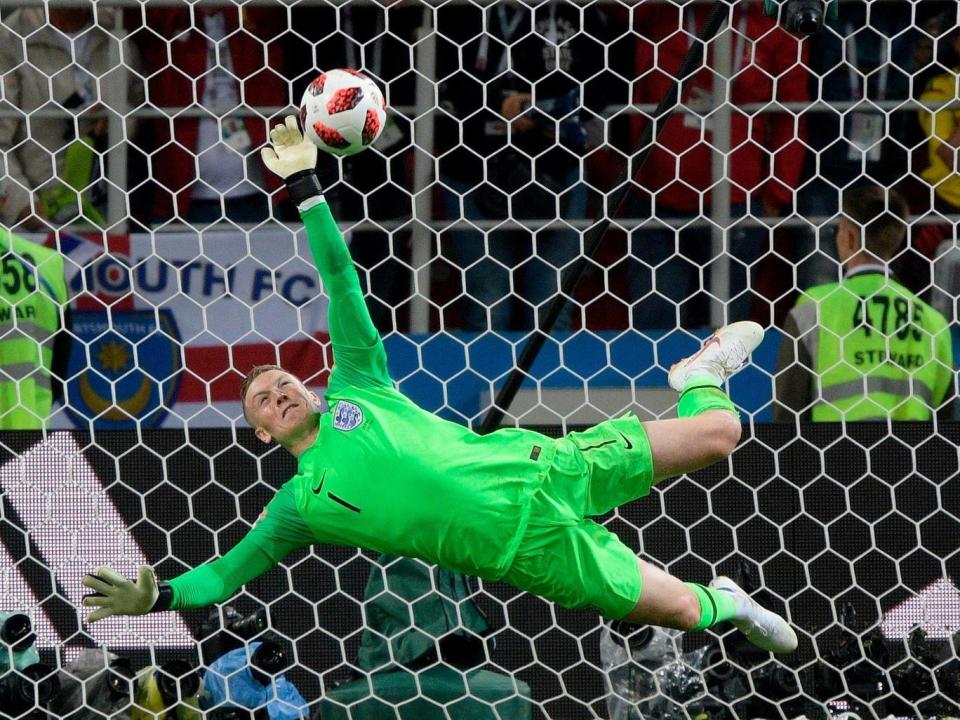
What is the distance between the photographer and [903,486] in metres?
4.78

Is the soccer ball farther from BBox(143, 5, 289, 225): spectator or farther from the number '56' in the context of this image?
BBox(143, 5, 289, 225): spectator

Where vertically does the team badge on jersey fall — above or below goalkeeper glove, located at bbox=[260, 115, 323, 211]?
below

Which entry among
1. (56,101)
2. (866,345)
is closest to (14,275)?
(56,101)

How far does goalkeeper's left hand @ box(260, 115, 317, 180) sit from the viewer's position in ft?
13.5

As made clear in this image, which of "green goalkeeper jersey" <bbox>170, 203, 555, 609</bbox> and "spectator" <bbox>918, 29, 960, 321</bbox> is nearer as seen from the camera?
"green goalkeeper jersey" <bbox>170, 203, 555, 609</bbox>

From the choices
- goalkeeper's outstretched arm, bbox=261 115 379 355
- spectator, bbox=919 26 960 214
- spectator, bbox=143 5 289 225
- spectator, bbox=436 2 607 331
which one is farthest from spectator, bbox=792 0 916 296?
goalkeeper's outstretched arm, bbox=261 115 379 355

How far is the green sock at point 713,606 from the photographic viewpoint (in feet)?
13.6

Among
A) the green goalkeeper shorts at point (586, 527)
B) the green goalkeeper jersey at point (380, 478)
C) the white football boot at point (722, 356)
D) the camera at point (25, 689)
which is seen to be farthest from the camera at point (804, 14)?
the camera at point (25, 689)

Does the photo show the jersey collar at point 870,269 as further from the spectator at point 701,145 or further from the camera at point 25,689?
the camera at point 25,689

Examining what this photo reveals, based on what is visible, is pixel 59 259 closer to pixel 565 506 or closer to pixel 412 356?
pixel 412 356

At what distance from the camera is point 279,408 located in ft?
13.8

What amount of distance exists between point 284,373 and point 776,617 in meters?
1.43

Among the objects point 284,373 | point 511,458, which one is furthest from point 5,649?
point 511,458

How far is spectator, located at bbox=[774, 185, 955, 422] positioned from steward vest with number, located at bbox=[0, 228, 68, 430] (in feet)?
7.42
